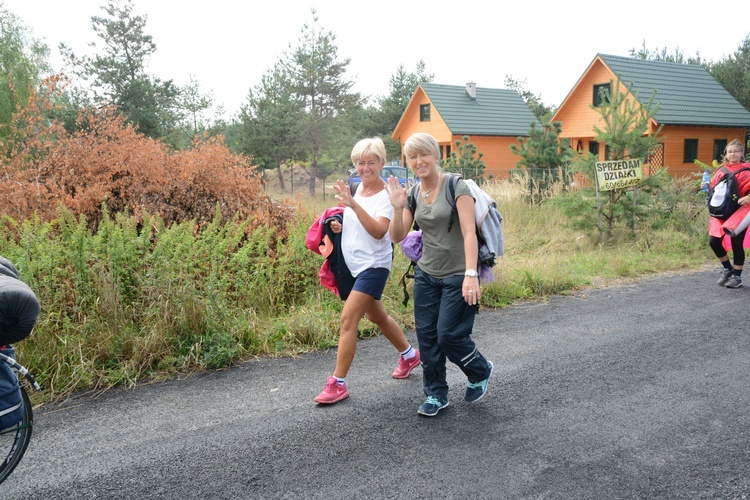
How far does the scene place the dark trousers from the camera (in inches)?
152

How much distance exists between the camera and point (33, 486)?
317 cm

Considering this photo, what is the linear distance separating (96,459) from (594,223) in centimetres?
982

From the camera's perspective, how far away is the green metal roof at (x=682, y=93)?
3194 centimetres

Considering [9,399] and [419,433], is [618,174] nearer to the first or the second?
[419,433]

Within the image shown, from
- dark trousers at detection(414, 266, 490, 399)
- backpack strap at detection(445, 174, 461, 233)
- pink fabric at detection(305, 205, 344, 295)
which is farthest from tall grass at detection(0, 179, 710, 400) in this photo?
backpack strap at detection(445, 174, 461, 233)

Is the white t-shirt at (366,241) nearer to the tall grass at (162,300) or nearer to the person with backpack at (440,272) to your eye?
the person with backpack at (440,272)

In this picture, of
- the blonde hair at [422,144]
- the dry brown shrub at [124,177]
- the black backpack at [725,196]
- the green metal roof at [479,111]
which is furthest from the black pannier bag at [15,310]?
the green metal roof at [479,111]

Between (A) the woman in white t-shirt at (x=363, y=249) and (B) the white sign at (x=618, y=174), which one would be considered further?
(B) the white sign at (x=618, y=174)

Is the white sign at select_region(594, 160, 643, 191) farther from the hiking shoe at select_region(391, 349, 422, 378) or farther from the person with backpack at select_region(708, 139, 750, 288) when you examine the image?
the hiking shoe at select_region(391, 349, 422, 378)

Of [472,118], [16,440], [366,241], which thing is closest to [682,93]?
[472,118]

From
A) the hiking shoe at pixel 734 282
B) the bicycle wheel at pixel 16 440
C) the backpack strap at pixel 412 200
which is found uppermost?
the backpack strap at pixel 412 200

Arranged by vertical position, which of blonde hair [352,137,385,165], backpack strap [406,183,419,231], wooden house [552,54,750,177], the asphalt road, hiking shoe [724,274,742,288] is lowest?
hiking shoe [724,274,742,288]

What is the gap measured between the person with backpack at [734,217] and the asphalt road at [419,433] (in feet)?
9.35

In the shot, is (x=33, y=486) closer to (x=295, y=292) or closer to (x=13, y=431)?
(x=13, y=431)
